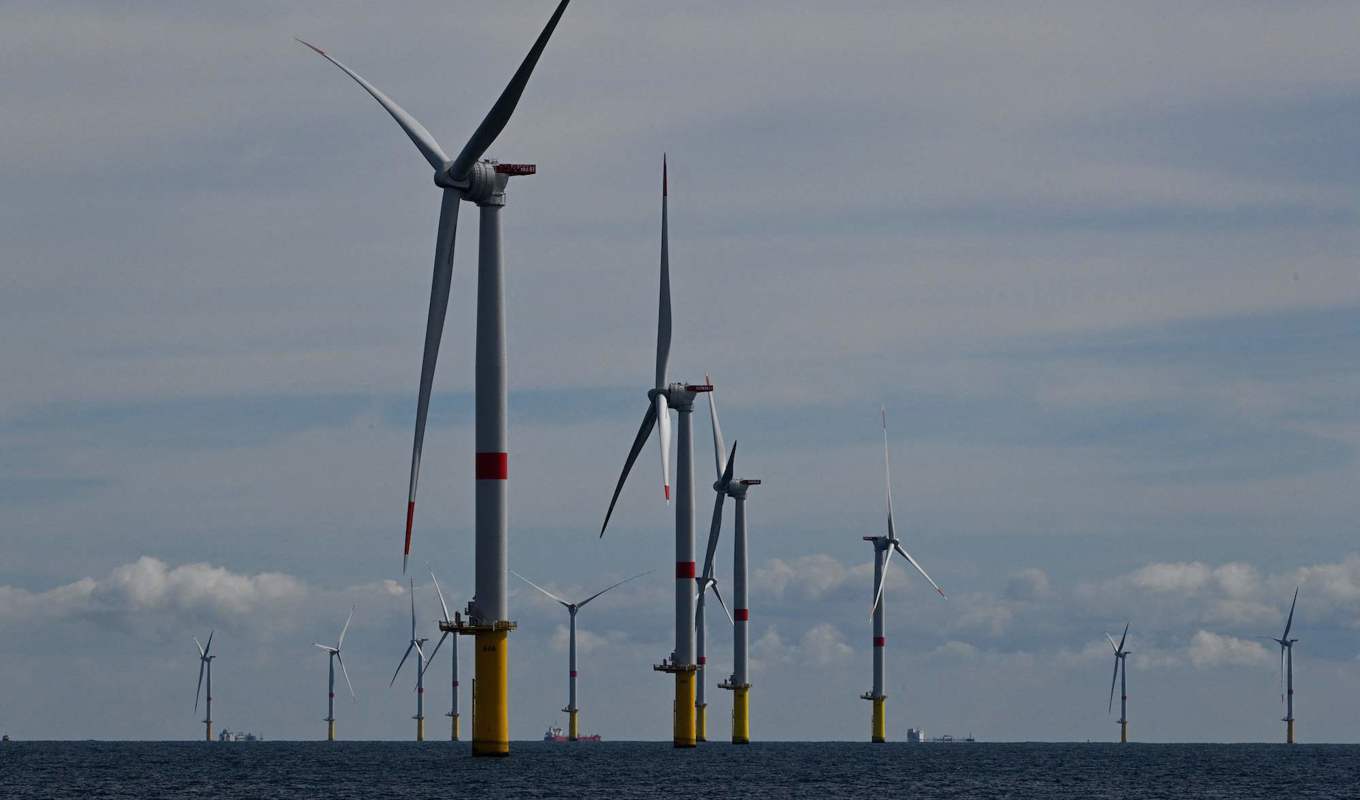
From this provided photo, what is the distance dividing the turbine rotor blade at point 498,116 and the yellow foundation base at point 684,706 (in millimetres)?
84497

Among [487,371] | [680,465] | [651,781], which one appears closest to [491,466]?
[487,371]

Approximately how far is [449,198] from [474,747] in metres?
33.0

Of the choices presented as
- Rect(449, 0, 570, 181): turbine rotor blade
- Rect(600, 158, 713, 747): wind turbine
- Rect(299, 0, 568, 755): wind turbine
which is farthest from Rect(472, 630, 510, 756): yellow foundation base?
Rect(600, 158, 713, 747): wind turbine

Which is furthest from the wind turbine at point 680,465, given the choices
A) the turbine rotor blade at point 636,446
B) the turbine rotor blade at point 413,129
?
the turbine rotor blade at point 413,129

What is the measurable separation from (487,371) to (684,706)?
93365 millimetres

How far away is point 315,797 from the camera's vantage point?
382 ft

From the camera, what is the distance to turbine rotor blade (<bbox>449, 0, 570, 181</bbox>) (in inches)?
3922

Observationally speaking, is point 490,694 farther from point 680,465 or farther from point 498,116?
point 680,465

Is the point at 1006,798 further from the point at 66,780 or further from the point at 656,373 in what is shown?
the point at 66,780

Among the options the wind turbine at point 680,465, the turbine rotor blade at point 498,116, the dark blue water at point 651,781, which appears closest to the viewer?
the turbine rotor blade at point 498,116

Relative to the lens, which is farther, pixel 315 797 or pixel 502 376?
pixel 315 797

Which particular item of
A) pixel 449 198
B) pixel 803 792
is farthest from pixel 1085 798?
pixel 449 198

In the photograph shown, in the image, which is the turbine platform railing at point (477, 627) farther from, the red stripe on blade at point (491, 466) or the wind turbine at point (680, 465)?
the wind turbine at point (680, 465)

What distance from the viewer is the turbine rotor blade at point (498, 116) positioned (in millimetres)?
99625
